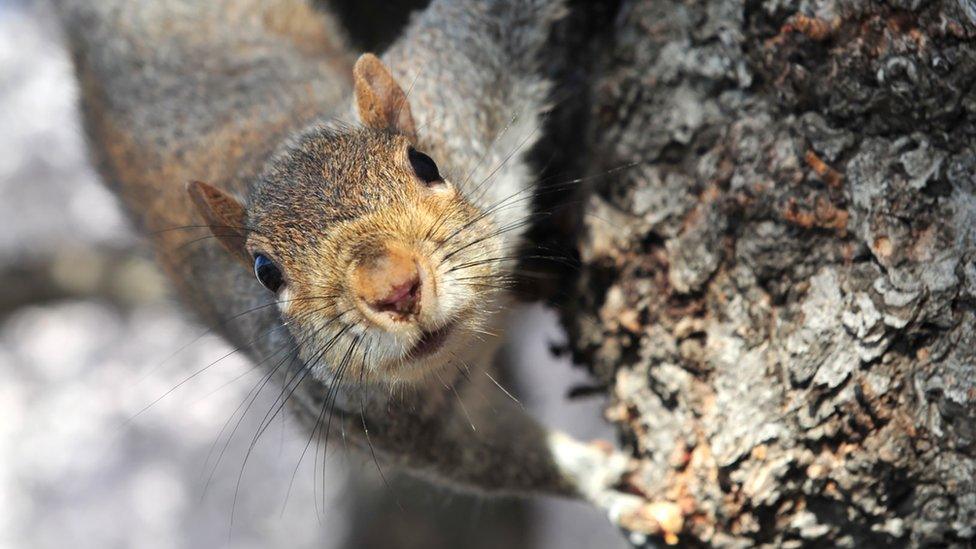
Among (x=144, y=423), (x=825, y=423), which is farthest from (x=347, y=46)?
(x=144, y=423)

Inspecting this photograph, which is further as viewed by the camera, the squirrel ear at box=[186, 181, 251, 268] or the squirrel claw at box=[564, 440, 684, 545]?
the squirrel claw at box=[564, 440, 684, 545]

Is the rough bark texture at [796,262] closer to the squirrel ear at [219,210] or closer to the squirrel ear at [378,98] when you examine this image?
the squirrel ear at [378,98]

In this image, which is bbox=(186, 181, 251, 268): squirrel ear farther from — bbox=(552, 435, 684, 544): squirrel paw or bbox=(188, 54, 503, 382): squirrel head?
bbox=(552, 435, 684, 544): squirrel paw

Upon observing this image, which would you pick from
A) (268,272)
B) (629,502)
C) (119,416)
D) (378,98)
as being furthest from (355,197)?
(119,416)

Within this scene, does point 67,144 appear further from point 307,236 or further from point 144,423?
point 307,236

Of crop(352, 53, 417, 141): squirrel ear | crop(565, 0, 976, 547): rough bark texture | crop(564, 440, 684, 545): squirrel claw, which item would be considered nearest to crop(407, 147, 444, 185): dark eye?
crop(352, 53, 417, 141): squirrel ear
